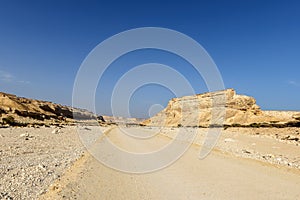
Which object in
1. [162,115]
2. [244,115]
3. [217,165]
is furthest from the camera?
[162,115]

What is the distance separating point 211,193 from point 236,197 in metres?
0.77

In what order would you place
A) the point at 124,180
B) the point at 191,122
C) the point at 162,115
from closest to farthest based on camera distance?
the point at 124,180
the point at 191,122
the point at 162,115

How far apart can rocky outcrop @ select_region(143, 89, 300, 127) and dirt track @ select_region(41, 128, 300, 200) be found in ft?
185

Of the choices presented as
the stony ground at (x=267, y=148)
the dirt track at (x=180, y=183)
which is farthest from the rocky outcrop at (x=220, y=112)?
the dirt track at (x=180, y=183)

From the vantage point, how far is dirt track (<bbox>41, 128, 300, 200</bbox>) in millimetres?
7773

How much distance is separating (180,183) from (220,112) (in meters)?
84.5

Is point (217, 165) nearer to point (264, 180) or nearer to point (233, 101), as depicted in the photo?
point (264, 180)

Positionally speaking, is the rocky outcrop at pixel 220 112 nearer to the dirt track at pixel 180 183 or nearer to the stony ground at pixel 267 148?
the stony ground at pixel 267 148

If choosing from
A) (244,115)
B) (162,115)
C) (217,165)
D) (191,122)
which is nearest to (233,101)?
(244,115)

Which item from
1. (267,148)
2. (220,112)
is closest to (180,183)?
(267,148)

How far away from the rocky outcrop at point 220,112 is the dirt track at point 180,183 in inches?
2224

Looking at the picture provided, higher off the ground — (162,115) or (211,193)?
(162,115)

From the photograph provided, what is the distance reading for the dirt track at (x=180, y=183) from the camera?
7773 mm

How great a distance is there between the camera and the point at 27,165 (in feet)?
38.7
